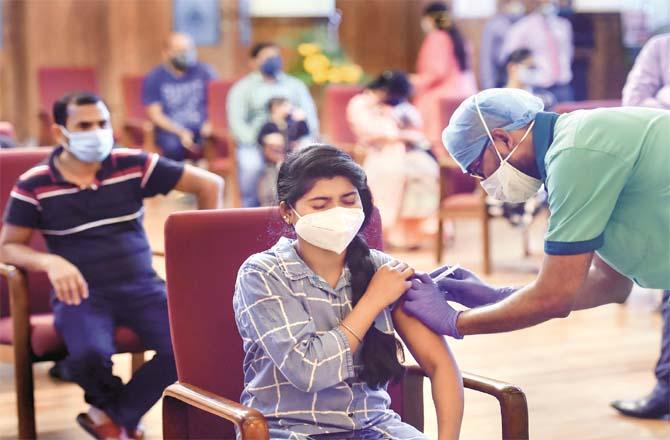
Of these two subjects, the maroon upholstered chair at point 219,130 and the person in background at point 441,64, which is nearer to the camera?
the maroon upholstered chair at point 219,130

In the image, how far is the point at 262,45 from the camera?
7.35 m

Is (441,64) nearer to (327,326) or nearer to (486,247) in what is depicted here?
(486,247)

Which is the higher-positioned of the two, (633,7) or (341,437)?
(633,7)

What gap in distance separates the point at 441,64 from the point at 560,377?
4.12 meters

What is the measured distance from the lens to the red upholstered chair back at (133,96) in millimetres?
8273

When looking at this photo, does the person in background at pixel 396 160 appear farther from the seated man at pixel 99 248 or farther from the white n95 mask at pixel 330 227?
the white n95 mask at pixel 330 227

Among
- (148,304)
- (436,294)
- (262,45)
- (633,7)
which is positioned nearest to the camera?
(436,294)

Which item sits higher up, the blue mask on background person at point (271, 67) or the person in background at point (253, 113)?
the blue mask on background person at point (271, 67)

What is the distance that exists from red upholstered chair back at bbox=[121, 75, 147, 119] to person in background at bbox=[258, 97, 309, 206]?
1.52m

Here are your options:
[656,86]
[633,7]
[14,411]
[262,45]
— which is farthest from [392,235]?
[633,7]

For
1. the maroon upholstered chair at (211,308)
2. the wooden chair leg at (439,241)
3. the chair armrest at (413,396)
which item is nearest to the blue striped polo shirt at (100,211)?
the maroon upholstered chair at (211,308)

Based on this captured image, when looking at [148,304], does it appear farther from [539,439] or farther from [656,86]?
[656,86]

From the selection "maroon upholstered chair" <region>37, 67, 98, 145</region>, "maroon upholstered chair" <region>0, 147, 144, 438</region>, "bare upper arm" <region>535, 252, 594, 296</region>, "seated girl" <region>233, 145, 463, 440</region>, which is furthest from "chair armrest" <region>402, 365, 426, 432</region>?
"maroon upholstered chair" <region>37, 67, 98, 145</region>

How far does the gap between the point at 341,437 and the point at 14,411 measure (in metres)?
1.95
